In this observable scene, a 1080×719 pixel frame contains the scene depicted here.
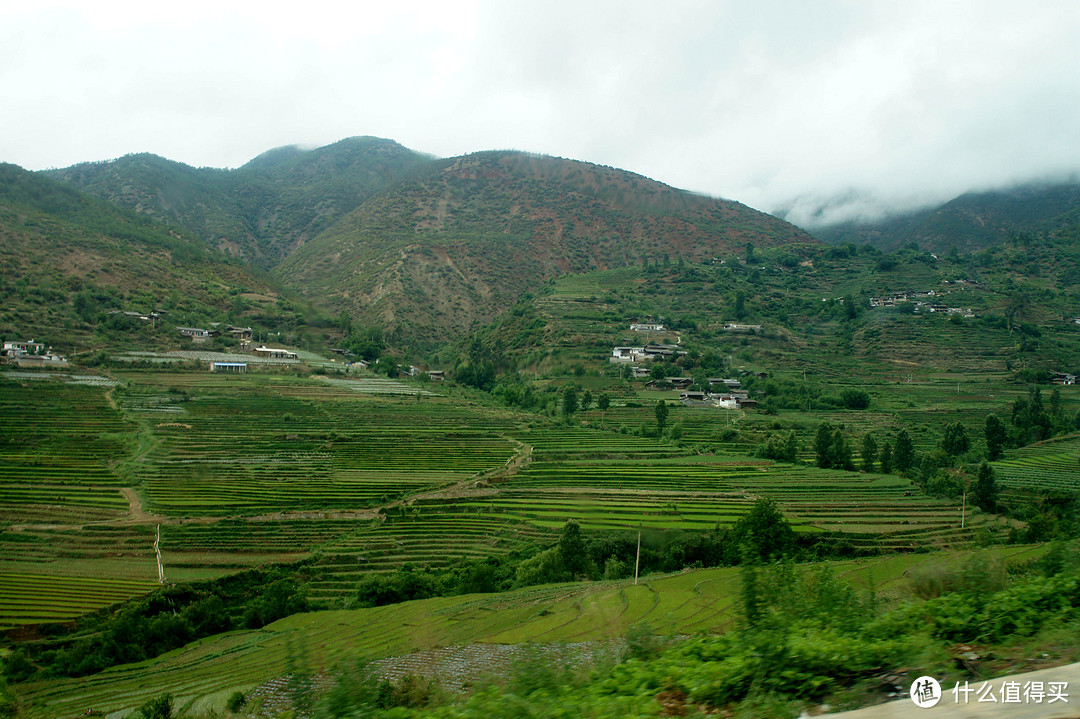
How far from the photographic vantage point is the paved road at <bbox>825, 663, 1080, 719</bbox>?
2717 millimetres

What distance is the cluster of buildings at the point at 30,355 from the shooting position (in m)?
39.2

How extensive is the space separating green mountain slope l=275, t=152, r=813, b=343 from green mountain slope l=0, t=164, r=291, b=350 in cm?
1554

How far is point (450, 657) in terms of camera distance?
32.1 feet

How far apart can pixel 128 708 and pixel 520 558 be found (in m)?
13.1

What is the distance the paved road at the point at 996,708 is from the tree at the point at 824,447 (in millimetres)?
31987

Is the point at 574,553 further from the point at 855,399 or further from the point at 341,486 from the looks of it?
the point at 855,399

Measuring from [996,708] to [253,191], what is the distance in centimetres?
12592

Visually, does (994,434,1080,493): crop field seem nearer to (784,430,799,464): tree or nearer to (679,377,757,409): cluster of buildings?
(784,430,799,464): tree

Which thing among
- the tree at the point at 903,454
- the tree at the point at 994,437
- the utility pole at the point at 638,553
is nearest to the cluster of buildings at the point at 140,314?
the utility pole at the point at 638,553

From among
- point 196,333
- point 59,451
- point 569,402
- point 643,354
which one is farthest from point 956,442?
point 196,333

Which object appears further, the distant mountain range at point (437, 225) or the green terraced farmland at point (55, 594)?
the distant mountain range at point (437, 225)

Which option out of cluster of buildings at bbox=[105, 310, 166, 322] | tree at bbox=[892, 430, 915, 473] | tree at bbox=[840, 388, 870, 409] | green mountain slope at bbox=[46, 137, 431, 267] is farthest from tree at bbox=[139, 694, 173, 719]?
green mountain slope at bbox=[46, 137, 431, 267]

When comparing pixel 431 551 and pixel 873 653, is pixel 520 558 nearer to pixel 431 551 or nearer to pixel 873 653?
pixel 431 551

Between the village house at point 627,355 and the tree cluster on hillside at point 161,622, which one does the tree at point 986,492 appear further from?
the village house at point 627,355
